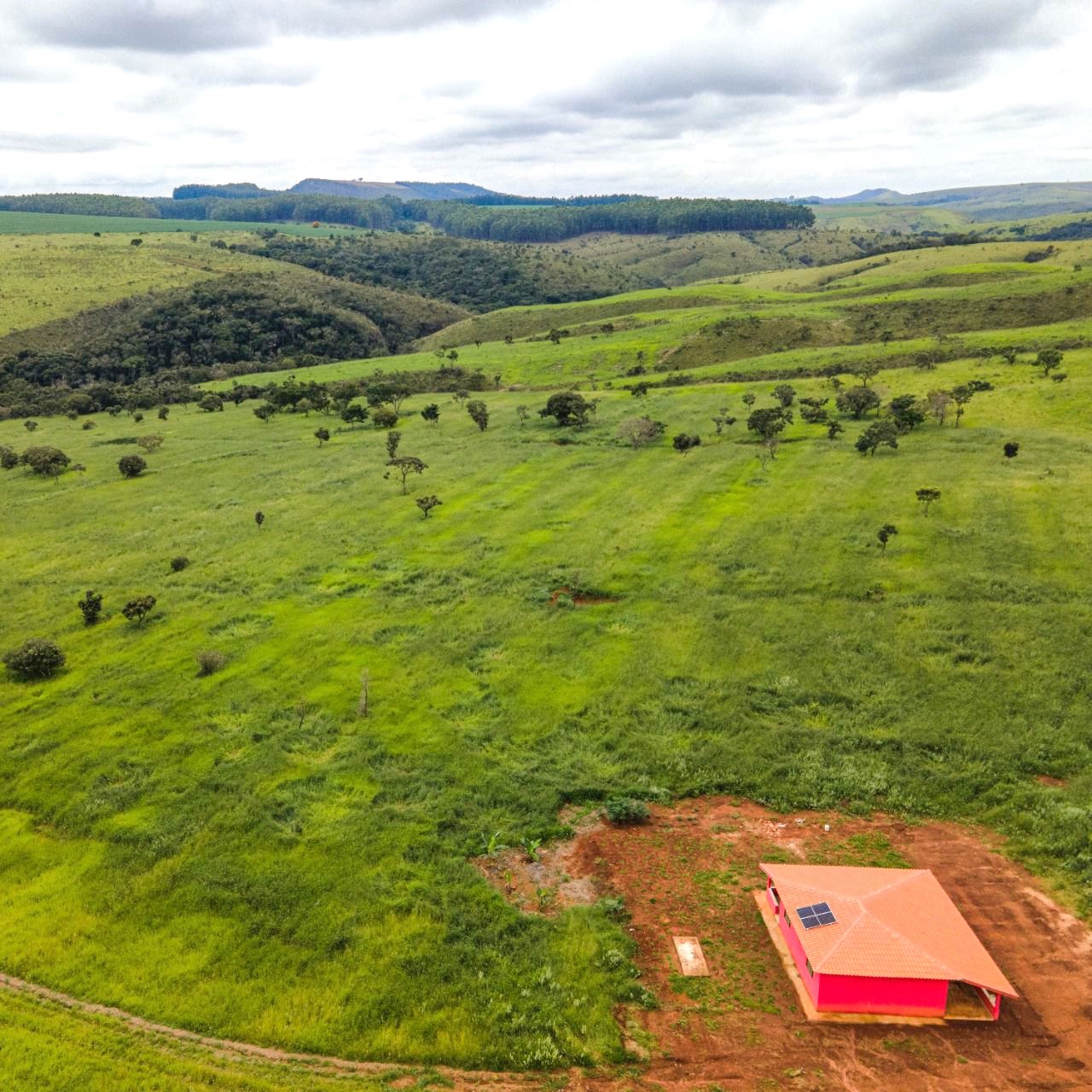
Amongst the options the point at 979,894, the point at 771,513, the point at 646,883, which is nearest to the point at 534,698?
the point at 646,883

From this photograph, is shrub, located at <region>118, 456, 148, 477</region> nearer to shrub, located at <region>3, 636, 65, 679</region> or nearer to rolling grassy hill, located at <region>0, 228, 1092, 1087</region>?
rolling grassy hill, located at <region>0, 228, 1092, 1087</region>

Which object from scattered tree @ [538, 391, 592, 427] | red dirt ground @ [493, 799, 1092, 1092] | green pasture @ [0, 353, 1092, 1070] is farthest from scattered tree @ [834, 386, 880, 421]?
red dirt ground @ [493, 799, 1092, 1092]

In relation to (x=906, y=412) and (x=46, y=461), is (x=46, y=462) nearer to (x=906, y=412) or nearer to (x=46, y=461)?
(x=46, y=461)

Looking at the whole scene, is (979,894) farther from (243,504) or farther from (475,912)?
(243,504)

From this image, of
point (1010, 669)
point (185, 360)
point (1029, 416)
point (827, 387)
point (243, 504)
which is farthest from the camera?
point (185, 360)

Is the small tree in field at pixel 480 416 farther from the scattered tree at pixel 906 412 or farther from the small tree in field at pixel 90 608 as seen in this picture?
the small tree in field at pixel 90 608
